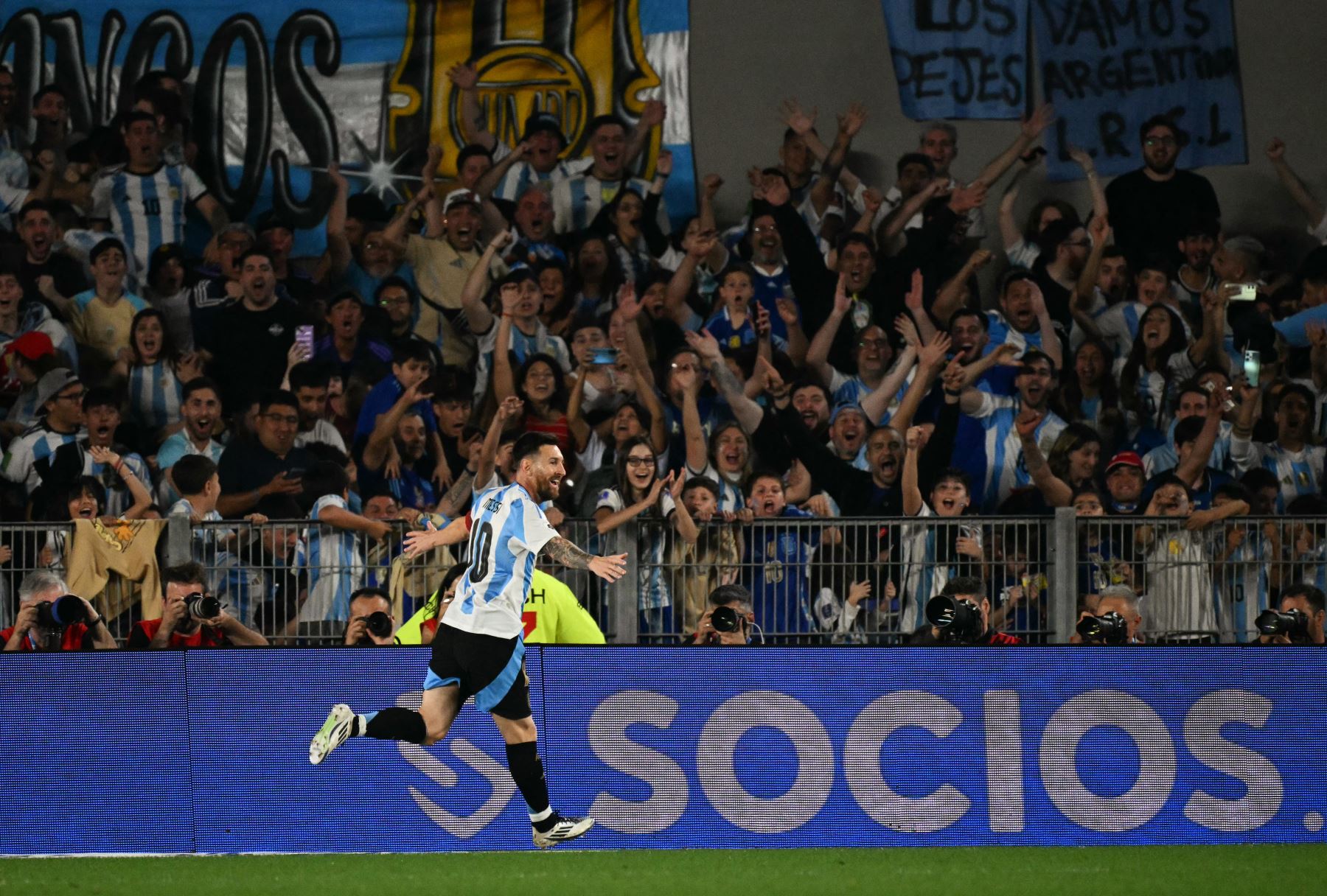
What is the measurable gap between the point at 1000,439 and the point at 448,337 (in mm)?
4626

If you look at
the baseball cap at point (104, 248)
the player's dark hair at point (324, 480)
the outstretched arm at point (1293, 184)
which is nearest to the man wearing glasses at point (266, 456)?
the player's dark hair at point (324, 480)

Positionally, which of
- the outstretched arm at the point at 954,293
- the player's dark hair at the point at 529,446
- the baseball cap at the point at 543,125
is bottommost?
the player's dark hair at the point at 529,446

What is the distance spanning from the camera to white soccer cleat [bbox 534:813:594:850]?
8375 millimetres

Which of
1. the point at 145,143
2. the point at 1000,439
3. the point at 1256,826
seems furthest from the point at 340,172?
the point at 1256,826

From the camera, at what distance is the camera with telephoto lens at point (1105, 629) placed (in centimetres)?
964

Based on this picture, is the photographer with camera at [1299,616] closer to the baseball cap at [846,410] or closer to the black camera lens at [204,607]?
the baseball cap at [846,410]


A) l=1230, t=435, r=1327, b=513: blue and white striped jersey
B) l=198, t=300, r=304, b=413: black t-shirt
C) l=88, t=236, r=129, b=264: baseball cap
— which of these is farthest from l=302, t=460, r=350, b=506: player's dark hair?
l=1230, t=435, r=1327, b=513: blue and white striped jersey

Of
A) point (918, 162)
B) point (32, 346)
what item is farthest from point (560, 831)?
point (918, 162)

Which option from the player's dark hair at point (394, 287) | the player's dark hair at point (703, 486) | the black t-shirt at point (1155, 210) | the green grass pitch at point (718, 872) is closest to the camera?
the green grass pitch at point (718, 872)

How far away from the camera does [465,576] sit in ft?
27.6

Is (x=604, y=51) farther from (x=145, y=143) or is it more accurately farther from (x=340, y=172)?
(x=145, y=143)

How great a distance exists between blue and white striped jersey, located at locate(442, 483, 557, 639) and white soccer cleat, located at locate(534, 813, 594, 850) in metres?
0.95

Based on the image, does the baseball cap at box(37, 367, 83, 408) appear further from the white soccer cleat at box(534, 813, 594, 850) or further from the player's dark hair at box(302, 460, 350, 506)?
the white soccer cleat at box(534, 813, 594, 850)

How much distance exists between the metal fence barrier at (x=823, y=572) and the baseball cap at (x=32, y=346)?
227 centimetres
